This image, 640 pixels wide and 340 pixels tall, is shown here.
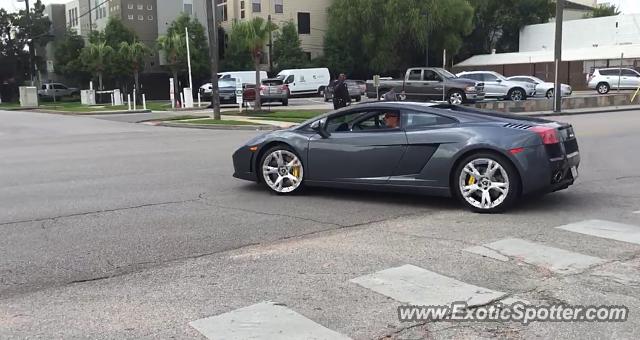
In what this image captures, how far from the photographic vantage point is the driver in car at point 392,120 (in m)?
7.93

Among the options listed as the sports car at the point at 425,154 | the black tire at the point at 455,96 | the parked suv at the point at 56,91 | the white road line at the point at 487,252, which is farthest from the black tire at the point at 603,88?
the parked suv at the point at 56,91

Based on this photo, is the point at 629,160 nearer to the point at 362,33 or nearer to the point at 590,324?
the point at 590,324

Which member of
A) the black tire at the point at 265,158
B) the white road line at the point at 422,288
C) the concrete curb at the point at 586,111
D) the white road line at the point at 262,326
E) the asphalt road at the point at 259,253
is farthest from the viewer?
the concrete curb at the point at 586,111

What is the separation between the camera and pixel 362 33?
5969 cm

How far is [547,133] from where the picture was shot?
7.22 metres

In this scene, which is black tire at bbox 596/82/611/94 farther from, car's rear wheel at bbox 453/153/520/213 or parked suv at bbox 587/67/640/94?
car's rear wheel at bbox 453/153/520/213

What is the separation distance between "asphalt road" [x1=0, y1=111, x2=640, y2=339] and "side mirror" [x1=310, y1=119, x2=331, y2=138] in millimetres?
862

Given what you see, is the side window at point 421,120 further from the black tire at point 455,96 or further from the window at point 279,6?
the window at point 279,6

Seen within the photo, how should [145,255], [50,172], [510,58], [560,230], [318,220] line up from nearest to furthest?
[145,255] < [560,230] < [318,220] < [50,172] < [510,58]

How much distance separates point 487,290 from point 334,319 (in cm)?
126

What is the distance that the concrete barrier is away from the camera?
28125 mm

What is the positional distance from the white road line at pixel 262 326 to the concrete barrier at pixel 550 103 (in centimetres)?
2416

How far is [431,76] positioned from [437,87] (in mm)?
741

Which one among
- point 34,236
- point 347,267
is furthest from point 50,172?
point 347,267
